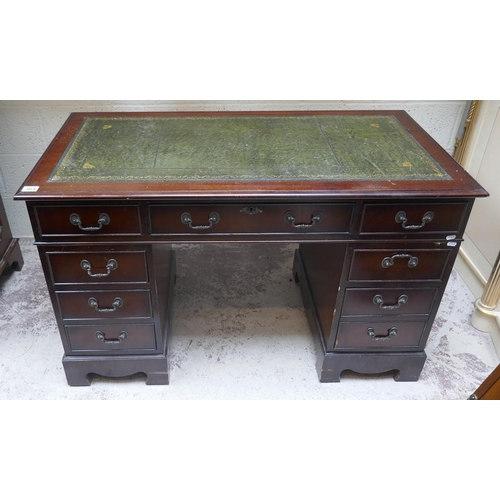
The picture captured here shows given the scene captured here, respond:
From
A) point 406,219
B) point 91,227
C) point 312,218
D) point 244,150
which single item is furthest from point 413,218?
point 91,227

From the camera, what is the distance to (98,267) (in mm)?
1470

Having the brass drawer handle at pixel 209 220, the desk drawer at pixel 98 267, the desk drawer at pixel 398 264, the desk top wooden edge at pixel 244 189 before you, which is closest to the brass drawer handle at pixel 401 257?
the desk drawer at pixel 398 264

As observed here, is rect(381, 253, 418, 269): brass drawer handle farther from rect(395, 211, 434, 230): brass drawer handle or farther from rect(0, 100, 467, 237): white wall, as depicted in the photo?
rect(0, 100, 467, 237): white wall

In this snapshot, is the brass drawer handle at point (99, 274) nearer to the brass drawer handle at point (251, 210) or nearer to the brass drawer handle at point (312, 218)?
the brass drawer handle at point (251, 210)

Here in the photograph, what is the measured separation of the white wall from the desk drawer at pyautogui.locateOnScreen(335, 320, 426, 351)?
1099 millimetres

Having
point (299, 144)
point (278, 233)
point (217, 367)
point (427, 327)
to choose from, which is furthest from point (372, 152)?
point (217, 367)

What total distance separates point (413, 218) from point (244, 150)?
1.89ft

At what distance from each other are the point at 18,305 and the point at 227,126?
123cm

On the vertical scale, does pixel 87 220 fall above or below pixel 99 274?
above

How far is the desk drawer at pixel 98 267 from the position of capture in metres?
1.44

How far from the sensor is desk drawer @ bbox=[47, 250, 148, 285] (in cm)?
144

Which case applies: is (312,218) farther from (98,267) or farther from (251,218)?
(98,267)

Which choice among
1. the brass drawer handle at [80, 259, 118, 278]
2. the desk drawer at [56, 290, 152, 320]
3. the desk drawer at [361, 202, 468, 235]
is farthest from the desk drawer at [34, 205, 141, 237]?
the desk drawer at [361, 202, 468, 235]

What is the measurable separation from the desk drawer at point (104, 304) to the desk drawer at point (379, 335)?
0.69 m
